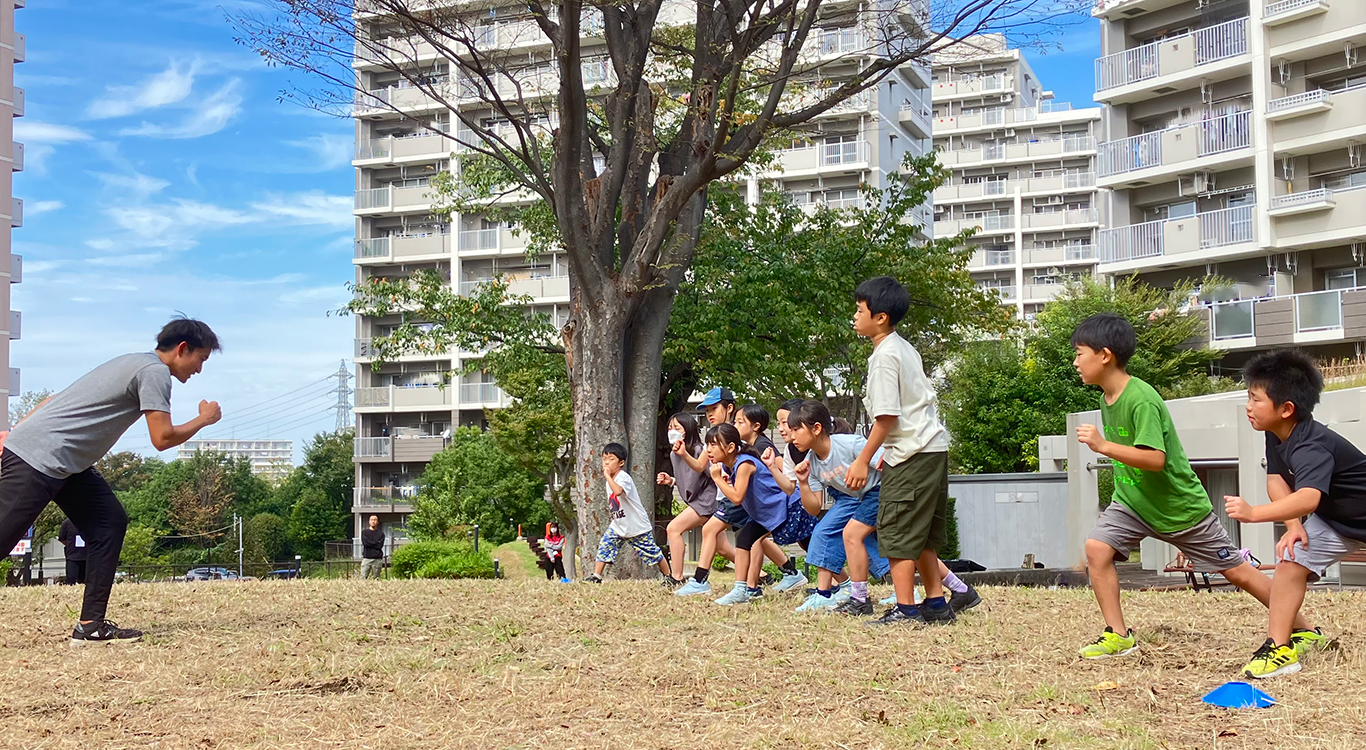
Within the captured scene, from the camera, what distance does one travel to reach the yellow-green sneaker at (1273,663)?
5246 mm

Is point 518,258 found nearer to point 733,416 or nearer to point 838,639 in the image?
point 733,416

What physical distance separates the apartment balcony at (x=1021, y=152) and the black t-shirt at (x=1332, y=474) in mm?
68637

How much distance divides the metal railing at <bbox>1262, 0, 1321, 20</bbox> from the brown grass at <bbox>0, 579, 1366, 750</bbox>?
1174 inches

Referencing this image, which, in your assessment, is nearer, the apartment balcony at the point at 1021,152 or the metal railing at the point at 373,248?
the metal railing at the point at 373,248

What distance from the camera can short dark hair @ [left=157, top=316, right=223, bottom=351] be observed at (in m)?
6.93

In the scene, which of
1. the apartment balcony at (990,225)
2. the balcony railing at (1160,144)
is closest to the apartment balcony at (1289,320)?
the balcony railing at (1160,144)

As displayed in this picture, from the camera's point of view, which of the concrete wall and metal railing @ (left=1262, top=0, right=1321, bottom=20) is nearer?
the concrete wall

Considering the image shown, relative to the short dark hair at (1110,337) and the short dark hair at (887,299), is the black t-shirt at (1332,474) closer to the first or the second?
the short dark hair at (1110,337)

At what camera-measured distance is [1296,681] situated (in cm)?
513

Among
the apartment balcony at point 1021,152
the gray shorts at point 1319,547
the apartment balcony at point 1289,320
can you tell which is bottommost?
the gray shorts at point 1319,547

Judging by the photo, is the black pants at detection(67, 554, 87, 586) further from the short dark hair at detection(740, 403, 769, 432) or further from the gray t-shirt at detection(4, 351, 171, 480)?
the short dark hair at detection(740, 403, 769, 432)

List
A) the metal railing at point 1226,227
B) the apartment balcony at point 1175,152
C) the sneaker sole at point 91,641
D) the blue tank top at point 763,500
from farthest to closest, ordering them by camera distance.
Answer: the apartment balcony at point 1175,152 < the metal railing at point 1226,227 < the blue tank top at point 763,500 < the sneaker sole at point 91,641

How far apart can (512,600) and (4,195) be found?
46.4 metres

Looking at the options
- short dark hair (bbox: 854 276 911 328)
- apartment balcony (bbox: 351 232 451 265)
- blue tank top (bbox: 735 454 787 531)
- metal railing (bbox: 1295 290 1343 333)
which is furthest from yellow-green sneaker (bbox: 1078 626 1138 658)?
apartment balcony (bbox: 351 232 451 265)
